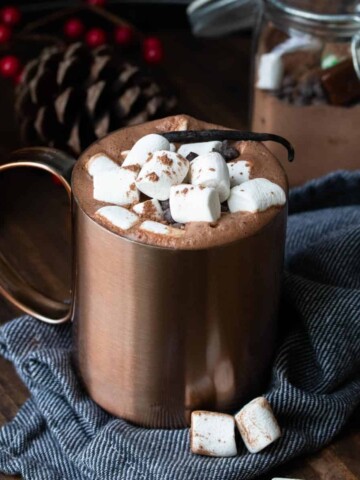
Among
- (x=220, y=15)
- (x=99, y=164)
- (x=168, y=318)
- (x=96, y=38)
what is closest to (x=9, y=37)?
(x=96, y=38)

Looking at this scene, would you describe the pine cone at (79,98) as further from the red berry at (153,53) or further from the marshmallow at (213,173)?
the marshmallow at (213,173)

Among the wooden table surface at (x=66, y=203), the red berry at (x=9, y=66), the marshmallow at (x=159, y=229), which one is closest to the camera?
the marshmallow at (x=159, y=229)

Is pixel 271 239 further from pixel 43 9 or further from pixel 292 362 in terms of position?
pixel 43 9

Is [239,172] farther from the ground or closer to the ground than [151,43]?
farther from the ground

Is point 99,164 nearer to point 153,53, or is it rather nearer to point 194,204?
point 194,204

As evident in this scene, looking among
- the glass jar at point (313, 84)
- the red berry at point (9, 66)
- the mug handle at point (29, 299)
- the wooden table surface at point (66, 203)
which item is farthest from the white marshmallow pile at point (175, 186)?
the red berry at point (9, 66)

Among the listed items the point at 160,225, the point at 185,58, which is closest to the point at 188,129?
the point at 160,225
